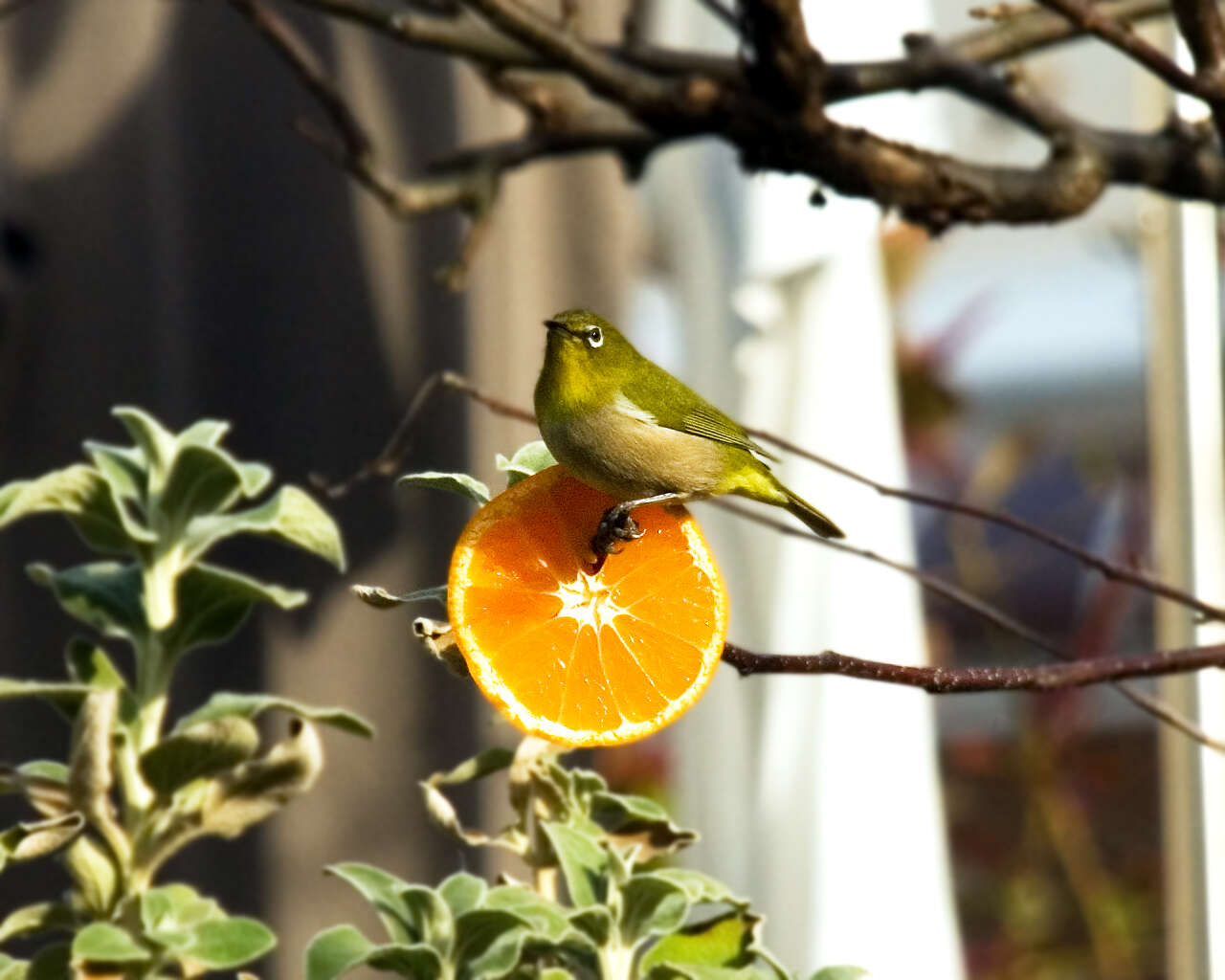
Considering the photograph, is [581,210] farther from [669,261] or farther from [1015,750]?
[1015,750]

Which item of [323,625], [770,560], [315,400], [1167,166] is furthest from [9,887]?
[1167,166]

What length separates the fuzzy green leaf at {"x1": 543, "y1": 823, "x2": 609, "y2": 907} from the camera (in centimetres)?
82

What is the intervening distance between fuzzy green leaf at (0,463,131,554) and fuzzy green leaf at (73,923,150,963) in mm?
237

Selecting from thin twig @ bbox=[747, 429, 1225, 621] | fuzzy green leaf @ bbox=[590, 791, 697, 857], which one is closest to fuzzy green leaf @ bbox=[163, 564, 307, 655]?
fuzzy green leaf @ bbox=[590, 791, 697, 857]

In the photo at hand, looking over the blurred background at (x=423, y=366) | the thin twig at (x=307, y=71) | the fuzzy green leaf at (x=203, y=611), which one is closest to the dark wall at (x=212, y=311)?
the blurred background at (x=423, y=366)

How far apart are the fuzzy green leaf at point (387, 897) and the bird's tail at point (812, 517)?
1.17 ft

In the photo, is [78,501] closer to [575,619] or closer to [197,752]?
[197,752]

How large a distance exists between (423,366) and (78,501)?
135cm

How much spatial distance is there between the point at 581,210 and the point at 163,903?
5.69ft

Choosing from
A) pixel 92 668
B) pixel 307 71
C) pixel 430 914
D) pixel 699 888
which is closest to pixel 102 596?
pixel 92 668

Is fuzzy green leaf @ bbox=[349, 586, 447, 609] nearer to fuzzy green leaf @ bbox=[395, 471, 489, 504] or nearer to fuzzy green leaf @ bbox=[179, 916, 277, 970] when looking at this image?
fuzzy green leaf @ bbox=[395, 471, 489, 504]

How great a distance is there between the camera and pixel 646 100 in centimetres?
100

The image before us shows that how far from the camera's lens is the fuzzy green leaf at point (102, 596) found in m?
0.92

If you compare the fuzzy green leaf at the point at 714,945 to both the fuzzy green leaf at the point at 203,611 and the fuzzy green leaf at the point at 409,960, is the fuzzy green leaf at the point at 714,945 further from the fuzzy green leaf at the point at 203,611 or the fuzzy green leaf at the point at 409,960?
the fuzzy green leaf at the point at 203,611
